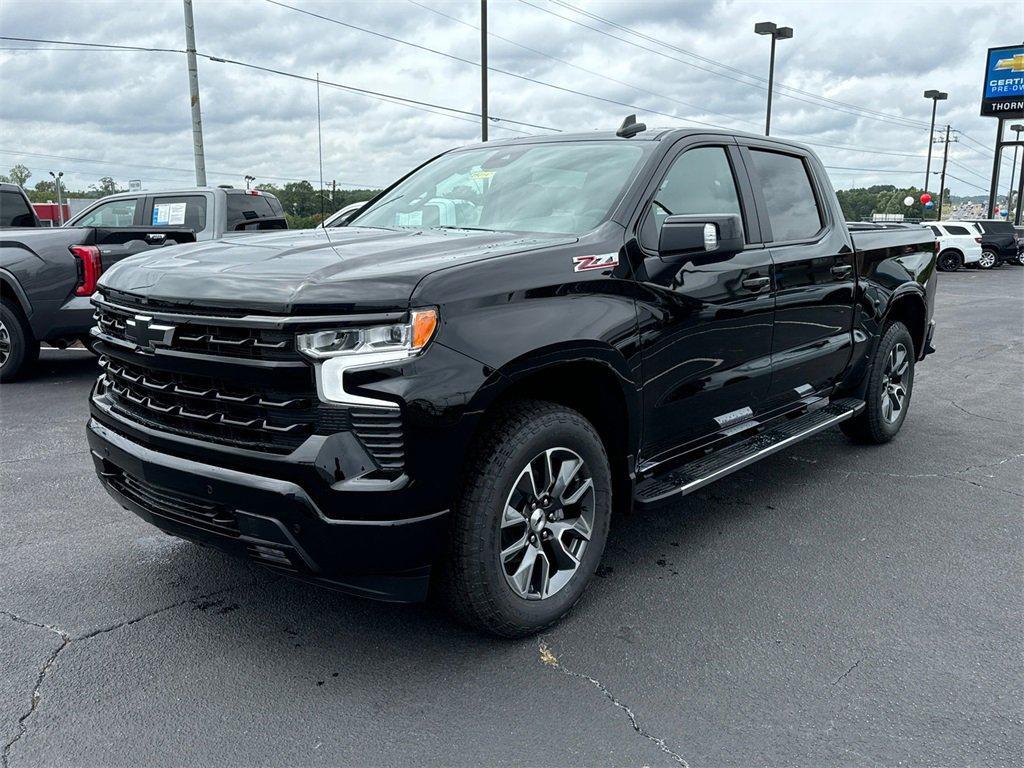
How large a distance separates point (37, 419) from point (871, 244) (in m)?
6.04

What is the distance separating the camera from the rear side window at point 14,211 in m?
11.0

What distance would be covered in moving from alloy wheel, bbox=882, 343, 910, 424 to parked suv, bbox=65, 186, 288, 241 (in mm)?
6507

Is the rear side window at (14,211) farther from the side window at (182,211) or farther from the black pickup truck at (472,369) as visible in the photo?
the black pickup truck at (472,369)

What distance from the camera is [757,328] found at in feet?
13.8

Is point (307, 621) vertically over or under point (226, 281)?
under

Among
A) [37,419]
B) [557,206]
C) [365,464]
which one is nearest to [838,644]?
[365,464]

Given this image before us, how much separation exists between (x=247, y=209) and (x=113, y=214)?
5.40 feet

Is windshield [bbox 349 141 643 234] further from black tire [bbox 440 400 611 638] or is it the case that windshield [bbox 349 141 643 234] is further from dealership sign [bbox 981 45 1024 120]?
dealership sign [bbox 981 45 1024 120]

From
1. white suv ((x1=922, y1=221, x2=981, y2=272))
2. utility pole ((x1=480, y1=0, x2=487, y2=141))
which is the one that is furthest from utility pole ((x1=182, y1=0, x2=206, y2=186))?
white suv ((x1=922, y1=221, x2=981, y2=272))

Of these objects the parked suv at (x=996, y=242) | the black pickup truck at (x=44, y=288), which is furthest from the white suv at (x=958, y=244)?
the black pickup truck at (x=44, y=288)

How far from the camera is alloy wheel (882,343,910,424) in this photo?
5836mm

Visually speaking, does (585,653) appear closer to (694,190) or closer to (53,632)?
(53,632)

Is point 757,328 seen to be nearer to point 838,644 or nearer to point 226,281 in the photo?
point 838,644

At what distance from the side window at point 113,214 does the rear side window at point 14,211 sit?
1940 millimetres
